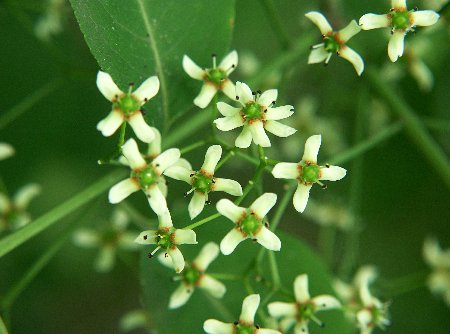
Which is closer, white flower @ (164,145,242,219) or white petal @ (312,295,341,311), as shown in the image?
white flower @ (164,145,242,219)

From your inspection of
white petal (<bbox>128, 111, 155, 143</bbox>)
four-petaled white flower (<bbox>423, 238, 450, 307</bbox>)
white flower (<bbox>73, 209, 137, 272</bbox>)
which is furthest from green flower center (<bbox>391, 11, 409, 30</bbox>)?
white flower (<bbox>73, 209, 137, 272</bbox>)

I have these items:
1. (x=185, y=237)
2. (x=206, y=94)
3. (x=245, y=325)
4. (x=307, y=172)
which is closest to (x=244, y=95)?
(x=206, y=94)

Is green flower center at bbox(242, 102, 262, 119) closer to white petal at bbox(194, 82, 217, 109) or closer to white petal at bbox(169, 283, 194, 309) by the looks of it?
white petal at bbox(194, 82, 217, 109)

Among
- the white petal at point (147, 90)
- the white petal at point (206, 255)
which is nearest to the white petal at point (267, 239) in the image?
the white petal at point (206, 255)

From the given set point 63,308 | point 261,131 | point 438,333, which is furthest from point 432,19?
point 63,308

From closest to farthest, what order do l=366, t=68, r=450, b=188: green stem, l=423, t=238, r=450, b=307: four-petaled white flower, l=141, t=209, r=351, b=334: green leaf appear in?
l=141, t=209, r=351, b=334: green leaf, l=366, t=68, r=450, b=188: green stem, l=423, t=238, r=450, b=307: four-petaled white flower

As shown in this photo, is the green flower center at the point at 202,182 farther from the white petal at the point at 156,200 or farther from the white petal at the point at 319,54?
the white petal at the point at 319,54
